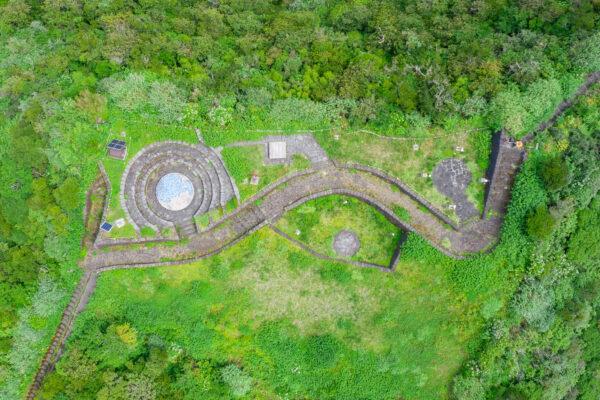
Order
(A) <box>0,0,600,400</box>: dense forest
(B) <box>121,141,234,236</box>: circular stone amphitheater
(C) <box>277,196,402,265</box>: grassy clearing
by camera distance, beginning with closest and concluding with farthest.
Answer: (A) <box>0,0,600,400</box>: dense forest < (B) <box>121,141,234,236</box>: circular stone amphitheater < (C) <box>277,196,402,265</box>: grassy clearing

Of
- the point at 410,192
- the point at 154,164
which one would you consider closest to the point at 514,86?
the point at 410,192

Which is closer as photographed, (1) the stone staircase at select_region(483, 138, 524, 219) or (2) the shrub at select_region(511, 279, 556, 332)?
(2) the shrub at select_region(511, 279, 556, 332)

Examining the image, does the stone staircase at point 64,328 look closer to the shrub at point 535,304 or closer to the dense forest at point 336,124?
the dense forest at point 336,124

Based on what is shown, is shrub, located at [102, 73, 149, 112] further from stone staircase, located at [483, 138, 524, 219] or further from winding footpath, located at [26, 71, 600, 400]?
stone staircase, located at [483, 138, 524, 219]

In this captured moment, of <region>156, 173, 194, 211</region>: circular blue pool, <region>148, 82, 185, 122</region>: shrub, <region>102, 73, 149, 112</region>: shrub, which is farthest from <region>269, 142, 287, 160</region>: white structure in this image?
<region>102, 73, 149, 112</region>: shrub

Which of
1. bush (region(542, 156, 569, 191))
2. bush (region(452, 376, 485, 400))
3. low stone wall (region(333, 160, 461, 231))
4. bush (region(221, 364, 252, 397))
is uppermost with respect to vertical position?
bush (region(542, 156, 569, 191))

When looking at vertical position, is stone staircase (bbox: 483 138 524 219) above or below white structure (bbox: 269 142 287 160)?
above

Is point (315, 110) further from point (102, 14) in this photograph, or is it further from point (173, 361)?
point (173, 361)
